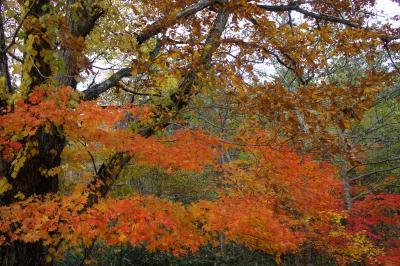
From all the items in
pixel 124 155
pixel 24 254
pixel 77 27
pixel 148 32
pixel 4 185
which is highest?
pixel 148 32

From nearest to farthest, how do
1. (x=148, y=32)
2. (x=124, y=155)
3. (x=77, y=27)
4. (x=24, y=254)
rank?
(x=24, y=254)
(x=77, y=27)
(x=124, y=155)
(x=148, y=32)

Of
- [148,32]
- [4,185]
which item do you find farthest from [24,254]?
[148,32]

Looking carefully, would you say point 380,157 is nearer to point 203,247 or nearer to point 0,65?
point 203,247

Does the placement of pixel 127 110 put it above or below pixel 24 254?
above

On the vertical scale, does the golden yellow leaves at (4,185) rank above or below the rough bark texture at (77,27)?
below

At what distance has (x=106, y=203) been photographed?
5543 millimetres

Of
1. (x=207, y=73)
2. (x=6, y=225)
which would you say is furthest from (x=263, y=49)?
(x=6, y=225)

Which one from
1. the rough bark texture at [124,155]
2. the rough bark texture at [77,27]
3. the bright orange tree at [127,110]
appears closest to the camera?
the bright orange tree at [127,110]

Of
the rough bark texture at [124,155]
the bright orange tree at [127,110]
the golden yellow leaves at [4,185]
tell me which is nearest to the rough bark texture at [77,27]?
the bright orange tree at [127,110]

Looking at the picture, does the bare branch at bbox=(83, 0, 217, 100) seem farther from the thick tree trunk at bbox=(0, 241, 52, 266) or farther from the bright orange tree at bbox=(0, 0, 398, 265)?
the thick tree trunk at bbox=(0, 241, 52, 266)

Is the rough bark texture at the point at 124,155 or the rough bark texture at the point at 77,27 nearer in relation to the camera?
the rough bark texture at the point at 77,27

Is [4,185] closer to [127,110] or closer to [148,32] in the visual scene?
[127,110]

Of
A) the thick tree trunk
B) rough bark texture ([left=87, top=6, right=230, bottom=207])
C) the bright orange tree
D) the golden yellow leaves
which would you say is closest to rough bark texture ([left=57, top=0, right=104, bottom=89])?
the bright orange tree

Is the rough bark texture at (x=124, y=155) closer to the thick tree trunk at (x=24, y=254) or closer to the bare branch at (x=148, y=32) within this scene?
the bare branch at (x=148, y=32)
